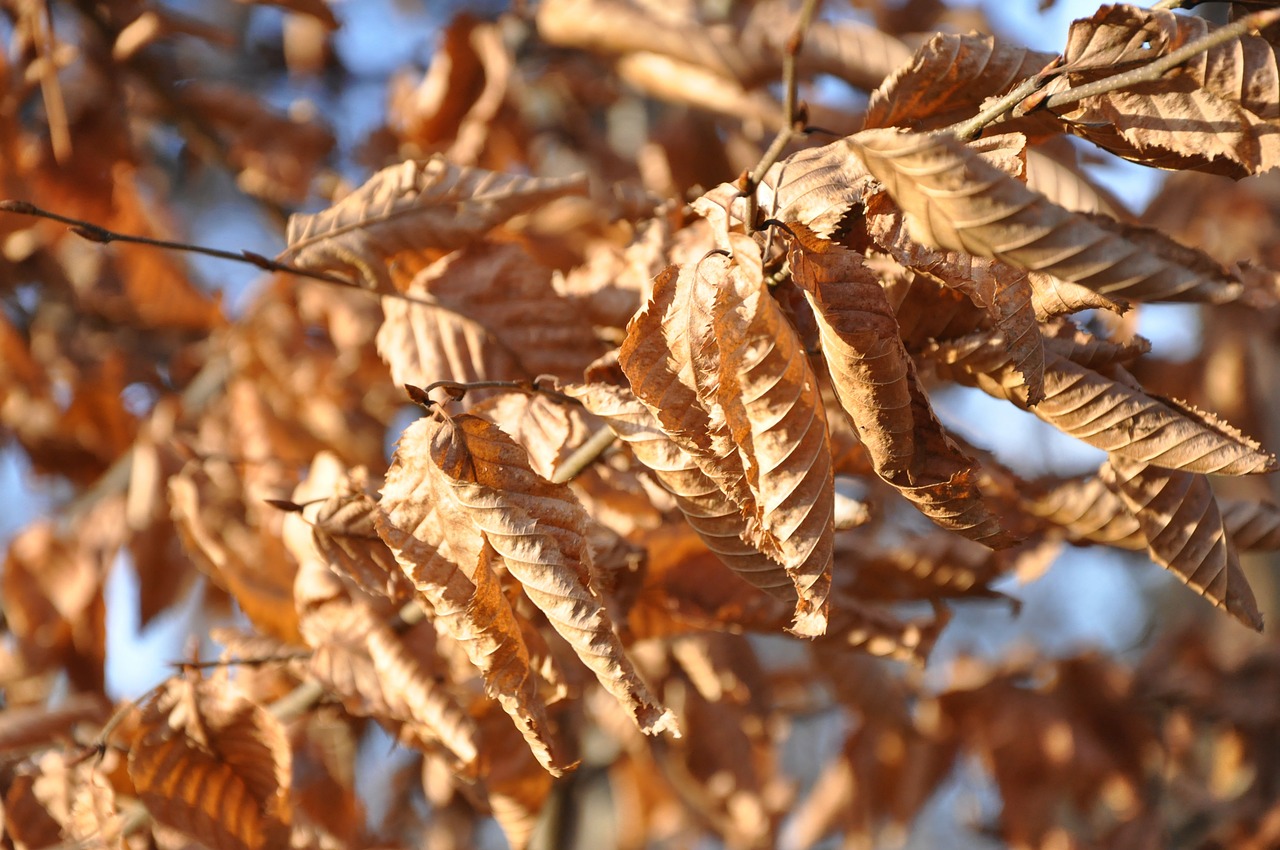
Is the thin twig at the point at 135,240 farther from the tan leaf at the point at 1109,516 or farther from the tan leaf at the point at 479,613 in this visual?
the tan leaf at the point at 1109,516

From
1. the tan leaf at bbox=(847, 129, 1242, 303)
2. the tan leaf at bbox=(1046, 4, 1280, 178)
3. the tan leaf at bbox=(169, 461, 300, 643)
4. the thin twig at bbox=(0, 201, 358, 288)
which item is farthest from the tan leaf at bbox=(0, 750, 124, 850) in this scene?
the tan leaf at bbox=(1046, 4, 1280, 178)

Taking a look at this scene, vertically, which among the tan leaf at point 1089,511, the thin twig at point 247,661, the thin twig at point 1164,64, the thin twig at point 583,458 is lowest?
the thin twig at point 247,661

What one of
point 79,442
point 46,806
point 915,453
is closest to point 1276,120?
point 915,453

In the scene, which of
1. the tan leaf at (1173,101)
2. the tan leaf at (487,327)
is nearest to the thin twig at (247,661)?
the tan leaf at (487,327)

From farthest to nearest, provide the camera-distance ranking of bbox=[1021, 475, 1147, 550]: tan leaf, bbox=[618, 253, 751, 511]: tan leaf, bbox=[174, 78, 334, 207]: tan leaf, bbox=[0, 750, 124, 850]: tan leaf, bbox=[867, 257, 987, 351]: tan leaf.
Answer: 1. bbox=[174, 78, 334, 207]: tan leaf
2. bbox=[0, 750, 124, 850]: tan leaf
3. bbox=[1021, 475, 1147, 550]: tan leaf
4. bbox=[867, 257, 987, 351]: tan leaf
5. bbox=[618, 253, 751, 511]: tan leaf

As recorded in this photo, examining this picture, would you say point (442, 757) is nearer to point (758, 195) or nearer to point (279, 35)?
point (758, 195)

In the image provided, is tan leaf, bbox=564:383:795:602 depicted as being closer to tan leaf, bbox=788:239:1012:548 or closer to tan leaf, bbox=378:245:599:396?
tan leaf, bbox=788:239:1012:548
